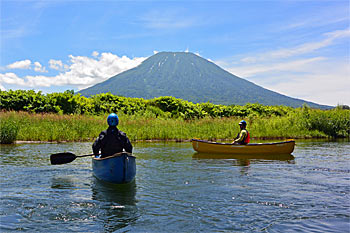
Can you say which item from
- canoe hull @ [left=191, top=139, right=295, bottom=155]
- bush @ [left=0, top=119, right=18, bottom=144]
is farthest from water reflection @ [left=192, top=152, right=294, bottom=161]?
bush @ [left=0, top=119, right=18, bottom=144]

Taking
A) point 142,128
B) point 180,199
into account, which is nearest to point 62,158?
point 180,199

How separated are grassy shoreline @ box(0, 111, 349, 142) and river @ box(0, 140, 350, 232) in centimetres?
859

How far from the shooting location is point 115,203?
6.87m

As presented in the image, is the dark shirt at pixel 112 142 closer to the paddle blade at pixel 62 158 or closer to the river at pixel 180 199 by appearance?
the river at pixel 180 199

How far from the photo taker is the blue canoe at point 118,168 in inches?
311

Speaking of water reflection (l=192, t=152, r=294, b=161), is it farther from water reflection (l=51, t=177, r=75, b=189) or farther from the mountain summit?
the mountain summit

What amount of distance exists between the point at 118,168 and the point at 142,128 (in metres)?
14.8

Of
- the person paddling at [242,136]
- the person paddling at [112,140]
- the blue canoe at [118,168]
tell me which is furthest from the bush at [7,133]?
the person paddling at [242,136]

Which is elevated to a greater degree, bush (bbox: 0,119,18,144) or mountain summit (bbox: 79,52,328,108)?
mountain summit (bbox: 79,52,328,108)

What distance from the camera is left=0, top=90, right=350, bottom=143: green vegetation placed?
20.7 metres

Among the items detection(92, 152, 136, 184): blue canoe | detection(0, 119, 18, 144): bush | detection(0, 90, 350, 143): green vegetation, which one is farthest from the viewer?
detection(0, 90, 350, 143): green vegetation

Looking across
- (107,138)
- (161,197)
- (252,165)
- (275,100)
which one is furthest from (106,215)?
(275,100)

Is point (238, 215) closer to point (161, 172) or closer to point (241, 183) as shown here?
point (241, 183)

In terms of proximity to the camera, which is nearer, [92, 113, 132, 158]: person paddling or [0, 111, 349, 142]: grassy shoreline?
[92, 113, 132, 158]: person paddling
